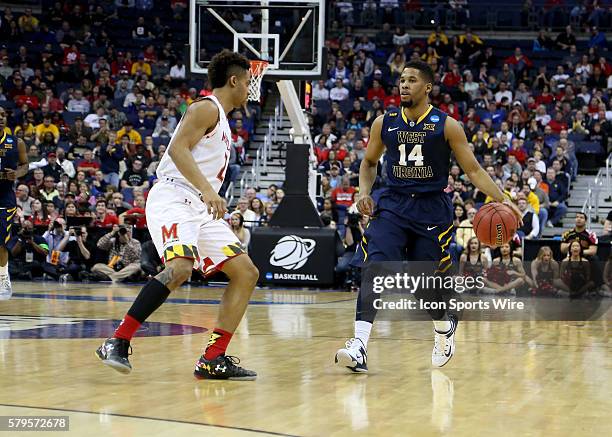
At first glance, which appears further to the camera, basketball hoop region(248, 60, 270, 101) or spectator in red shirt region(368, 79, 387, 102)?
spectator in red shirt region(368, 79, 387, 102)

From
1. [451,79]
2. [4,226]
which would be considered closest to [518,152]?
[451,79]

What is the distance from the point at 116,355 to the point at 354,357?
62.8 inches

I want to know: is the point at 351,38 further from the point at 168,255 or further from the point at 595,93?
the point at 168,255

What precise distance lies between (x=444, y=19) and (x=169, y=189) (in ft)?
77.0

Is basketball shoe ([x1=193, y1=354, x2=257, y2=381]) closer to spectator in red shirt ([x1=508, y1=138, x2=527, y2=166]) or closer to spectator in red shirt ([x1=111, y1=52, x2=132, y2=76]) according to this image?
spectator in red shirt ([x1=508, y1=138, x2=527, y2=166])

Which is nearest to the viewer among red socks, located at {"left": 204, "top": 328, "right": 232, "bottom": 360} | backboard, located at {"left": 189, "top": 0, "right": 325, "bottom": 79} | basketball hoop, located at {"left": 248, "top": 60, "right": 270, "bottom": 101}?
red socks, located at {"left": 204, "top": 328, "right": 232, "bottom": 360}

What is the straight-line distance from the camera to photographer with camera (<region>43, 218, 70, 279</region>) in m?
17.1

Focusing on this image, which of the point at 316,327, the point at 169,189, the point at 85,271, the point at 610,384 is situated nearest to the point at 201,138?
the point at 169,189

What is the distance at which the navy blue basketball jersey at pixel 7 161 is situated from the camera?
458 inches

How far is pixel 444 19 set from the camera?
1125 inches

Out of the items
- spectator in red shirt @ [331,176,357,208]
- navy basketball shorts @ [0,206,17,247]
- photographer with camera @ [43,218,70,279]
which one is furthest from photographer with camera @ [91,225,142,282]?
navy basketball shorts @ [0,206,17,247]

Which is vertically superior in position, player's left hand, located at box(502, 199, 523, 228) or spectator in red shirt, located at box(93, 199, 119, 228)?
player's left hand, located at box(502, 199, 523, 228)

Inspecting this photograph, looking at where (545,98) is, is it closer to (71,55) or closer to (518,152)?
(518,152)

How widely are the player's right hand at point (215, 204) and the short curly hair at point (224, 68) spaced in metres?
1.01
